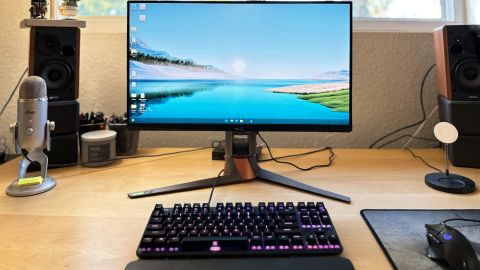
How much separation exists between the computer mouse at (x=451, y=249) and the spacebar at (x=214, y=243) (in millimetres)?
317

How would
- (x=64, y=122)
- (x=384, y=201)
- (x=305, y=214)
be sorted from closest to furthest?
(x=305, y=214), (x=384, y=201), (x=64, y=122)

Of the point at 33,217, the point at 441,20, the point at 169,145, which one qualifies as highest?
the point at 441,20

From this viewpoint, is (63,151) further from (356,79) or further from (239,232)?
(356,79)

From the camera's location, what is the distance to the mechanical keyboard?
0.63m

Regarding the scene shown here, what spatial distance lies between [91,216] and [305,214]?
0.46 metres

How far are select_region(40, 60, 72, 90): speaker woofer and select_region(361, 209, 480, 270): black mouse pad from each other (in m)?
0.94

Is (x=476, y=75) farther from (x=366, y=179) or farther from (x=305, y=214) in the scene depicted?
(x=305, y=214)

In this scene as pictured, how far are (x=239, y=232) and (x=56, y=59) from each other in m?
0.83

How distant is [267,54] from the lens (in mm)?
990

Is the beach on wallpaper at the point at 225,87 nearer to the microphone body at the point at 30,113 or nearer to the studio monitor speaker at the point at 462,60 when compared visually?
the microphone body at the point at 30,113

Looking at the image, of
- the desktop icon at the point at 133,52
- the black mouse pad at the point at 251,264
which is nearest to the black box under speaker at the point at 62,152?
the desktop icon at the point at 133,52

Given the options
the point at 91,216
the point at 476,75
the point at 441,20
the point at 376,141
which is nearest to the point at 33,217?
the point at 91,216

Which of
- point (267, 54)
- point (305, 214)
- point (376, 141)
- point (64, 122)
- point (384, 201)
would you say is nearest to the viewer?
point (305, 214)

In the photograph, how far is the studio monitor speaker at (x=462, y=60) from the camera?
1120 mm
